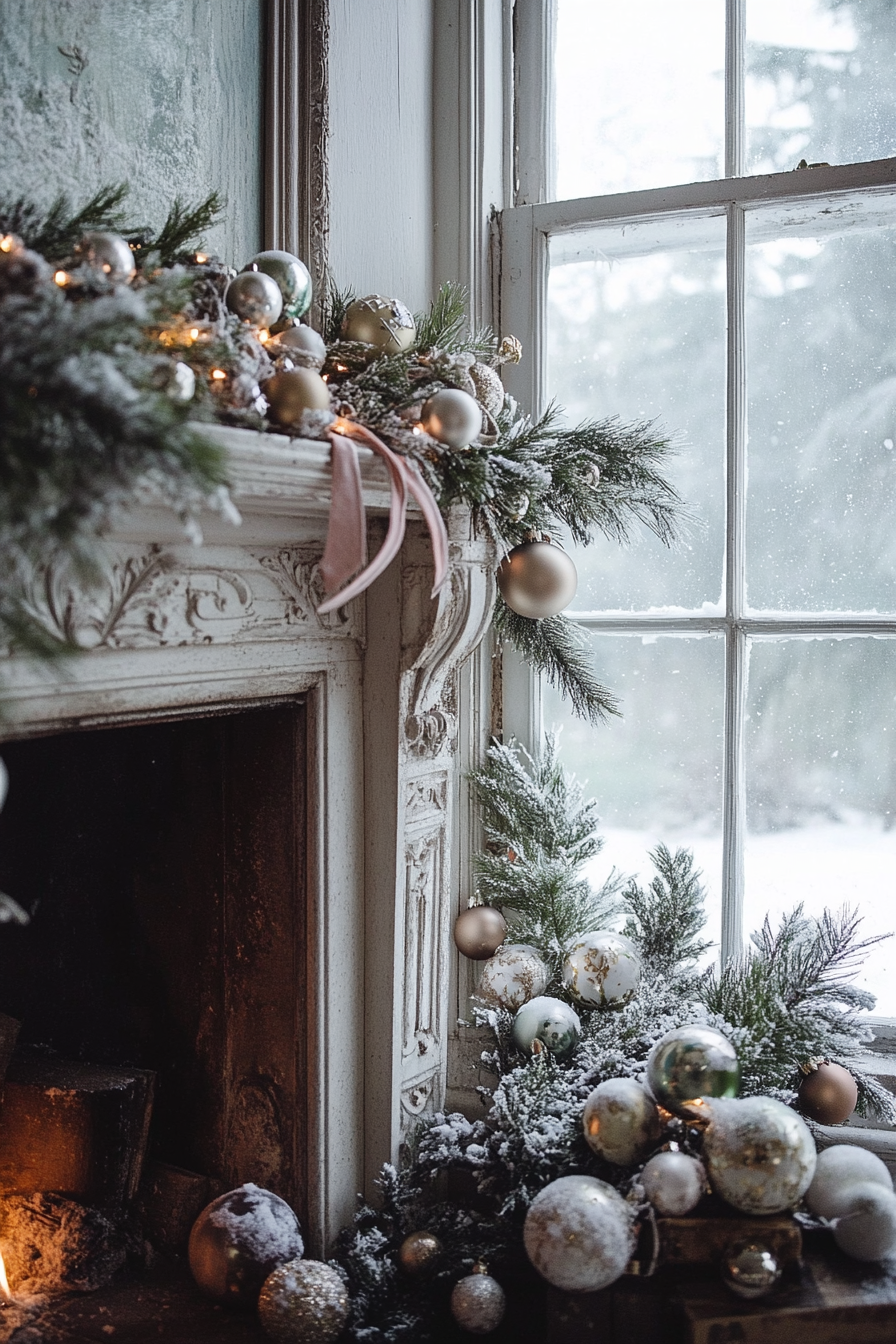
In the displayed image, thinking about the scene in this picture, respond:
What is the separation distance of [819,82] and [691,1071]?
5.02 feet

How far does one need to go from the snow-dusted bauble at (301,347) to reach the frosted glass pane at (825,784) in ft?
2.98

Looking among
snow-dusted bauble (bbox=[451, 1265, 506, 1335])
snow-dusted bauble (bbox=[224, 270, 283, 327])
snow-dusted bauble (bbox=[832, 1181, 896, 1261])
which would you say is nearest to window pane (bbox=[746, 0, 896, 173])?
snow-dusted bauble (bbox=[224, 270, 283, 327])

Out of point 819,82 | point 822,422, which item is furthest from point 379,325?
point 819,82

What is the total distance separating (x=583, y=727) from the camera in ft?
6.06

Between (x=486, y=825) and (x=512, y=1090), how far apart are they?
0.50m

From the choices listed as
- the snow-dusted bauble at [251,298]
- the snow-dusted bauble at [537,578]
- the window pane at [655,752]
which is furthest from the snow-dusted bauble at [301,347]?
the window pane at [655,752]

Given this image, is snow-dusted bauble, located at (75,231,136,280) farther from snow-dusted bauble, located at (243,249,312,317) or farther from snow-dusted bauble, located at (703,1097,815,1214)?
snow-dusted bauble, located at (703,1097,815,1214)

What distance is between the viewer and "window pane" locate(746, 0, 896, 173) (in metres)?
1.63

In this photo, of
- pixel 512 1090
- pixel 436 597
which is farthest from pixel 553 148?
pixel 512 1090

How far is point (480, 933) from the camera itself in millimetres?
1741

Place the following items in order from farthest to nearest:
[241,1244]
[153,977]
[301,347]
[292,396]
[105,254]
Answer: [153,977]
[241,1244]
[301,347]
[292,396]
[105,254]

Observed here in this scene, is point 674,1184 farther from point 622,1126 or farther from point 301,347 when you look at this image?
point 301,347

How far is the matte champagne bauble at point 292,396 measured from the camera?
1.10m

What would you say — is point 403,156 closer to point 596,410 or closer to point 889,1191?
point 596,410
